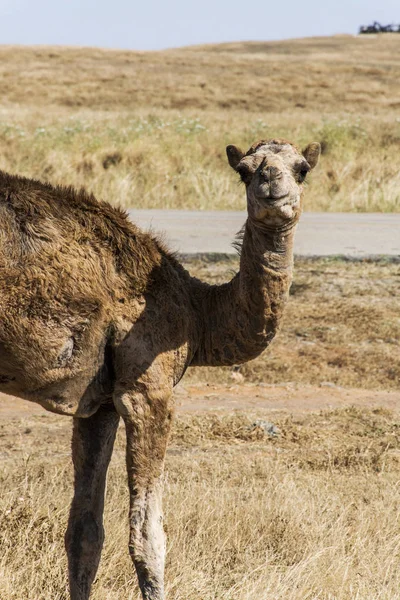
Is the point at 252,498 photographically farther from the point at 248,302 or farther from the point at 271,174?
the point at 271,174

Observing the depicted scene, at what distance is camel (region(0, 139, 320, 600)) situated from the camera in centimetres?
416

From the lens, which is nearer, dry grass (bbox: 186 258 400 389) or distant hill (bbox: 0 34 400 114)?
dry grass (bbox: 186 258 400 389)

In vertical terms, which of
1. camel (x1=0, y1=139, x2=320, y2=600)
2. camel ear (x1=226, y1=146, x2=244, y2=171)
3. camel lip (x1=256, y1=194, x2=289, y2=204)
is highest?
camel ear (x1=226, y1=146, x2=244, y2=171)

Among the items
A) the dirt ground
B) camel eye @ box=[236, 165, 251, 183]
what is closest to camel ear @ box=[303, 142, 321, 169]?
camel eye @ box=[236, 165, 251, 183]

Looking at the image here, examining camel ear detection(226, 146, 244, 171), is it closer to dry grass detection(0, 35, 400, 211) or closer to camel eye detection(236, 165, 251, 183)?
camel eye detection(236, 165, 251, 183)

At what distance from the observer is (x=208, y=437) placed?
8227mm

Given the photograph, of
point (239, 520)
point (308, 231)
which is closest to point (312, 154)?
point (239, 520)

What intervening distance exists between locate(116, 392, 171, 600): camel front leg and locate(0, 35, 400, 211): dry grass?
15.9 meters

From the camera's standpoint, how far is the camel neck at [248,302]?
436 centimetres

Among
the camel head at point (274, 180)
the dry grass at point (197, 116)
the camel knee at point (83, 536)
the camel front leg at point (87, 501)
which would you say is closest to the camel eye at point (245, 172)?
the camel head at point (274, 180)

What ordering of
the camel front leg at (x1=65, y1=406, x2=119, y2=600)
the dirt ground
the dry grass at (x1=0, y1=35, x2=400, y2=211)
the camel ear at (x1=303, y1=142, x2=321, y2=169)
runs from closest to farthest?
1. the camel ear at (x1=303, y1=142, x2=321, y2=169)
2. the camel front leg at (x1=65, y1=406, x2=119, y2=600)
3. the dirt ground
4. the dry grass at (x1=0, y1=35, x2=400, y2=211)

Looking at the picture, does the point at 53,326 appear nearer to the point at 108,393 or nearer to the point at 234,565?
the point at 108,393

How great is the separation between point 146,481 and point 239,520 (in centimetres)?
175

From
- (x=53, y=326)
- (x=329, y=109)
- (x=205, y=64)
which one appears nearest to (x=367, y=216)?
(x=53, y=326)
